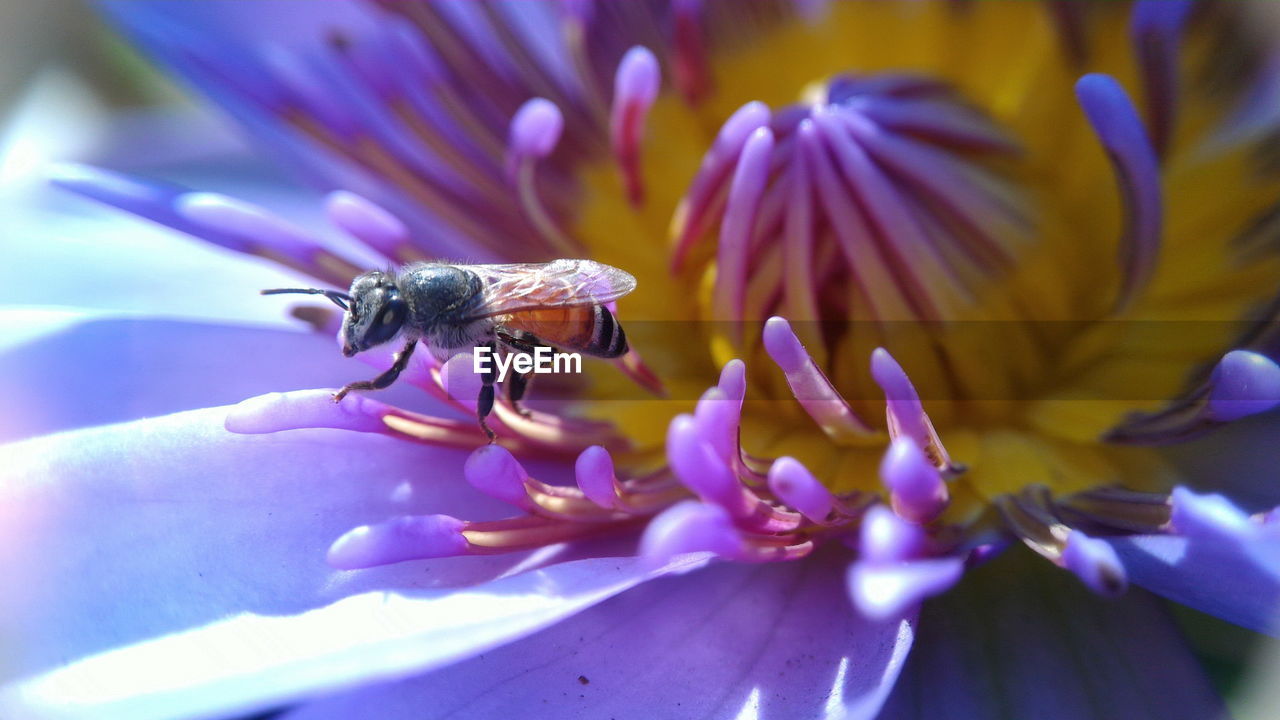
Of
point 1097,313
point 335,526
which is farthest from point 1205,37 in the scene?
point 335,526

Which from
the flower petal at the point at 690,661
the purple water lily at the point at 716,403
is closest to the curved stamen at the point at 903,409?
the purple water lily at the point at 716,403

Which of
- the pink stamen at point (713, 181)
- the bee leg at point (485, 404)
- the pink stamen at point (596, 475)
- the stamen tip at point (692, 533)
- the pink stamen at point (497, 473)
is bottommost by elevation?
the stamen tip at point (692, 533)

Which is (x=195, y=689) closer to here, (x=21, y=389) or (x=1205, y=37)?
(x=21, y=389)

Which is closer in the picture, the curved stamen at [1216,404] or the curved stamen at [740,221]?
the curved stamen at [1216,404]

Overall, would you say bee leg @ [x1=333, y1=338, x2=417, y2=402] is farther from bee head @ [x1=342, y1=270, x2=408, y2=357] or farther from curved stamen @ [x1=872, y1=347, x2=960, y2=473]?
curved stamen @ [x1=872, y1=347, x2=960, y2=473]

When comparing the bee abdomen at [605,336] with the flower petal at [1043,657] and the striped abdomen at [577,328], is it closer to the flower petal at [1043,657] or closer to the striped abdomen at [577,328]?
the striped abdomen at [577,328]

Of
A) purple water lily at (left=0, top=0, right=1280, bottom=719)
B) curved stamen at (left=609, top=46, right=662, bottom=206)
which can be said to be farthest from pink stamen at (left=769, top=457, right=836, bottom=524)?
curved stamen at (left=609, top=46, right=662, bottom=206)
